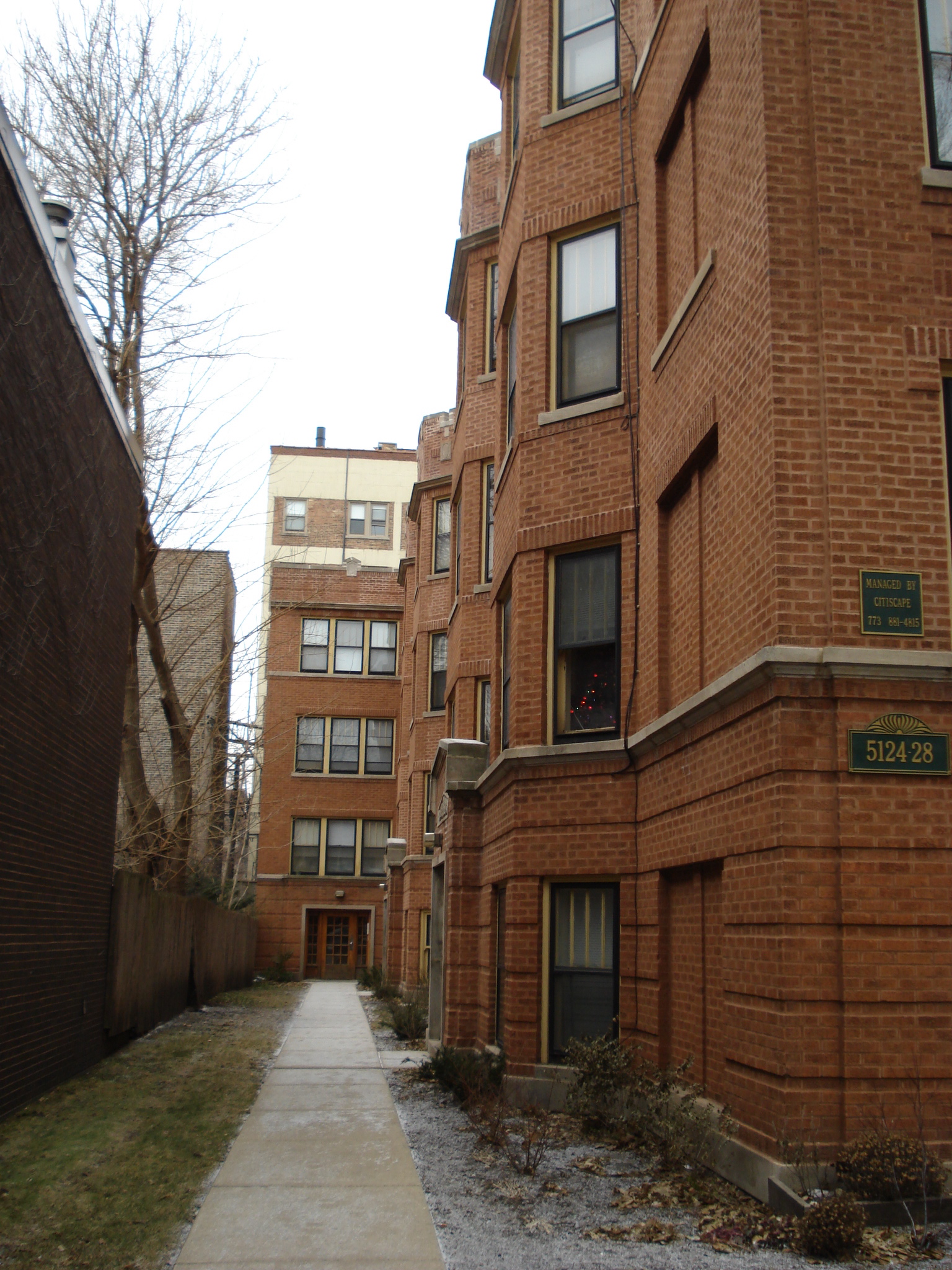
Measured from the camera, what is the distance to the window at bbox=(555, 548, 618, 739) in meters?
11.6

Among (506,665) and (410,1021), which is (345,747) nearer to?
(410,1021)

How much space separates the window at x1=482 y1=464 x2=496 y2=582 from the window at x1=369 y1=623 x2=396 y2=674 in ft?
65.0

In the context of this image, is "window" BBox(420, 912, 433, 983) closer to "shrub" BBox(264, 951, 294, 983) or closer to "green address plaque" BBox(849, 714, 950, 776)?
"shrub" BBox(264, 951, 294, 983)

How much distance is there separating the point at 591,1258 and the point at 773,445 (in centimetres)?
480

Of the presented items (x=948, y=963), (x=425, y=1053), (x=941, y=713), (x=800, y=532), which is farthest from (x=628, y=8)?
(x=425, y=1053)

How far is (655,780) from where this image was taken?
1015 cm

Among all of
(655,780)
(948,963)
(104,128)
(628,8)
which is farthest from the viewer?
(104,128)

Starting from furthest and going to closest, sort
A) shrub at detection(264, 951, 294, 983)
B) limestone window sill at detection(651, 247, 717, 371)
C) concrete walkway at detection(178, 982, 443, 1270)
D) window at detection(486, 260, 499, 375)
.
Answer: shrub at detection(264, 951, 294, 983) → window at detection(486, 260, 499, 375) → limestone window sill at detection(651, 247, 717, 371) → concrete walkway at detection(178, 982, 443, 1270)

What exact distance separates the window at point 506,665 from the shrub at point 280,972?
73.0 feet

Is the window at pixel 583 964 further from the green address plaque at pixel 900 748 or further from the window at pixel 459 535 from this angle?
the window at pixel 459 535

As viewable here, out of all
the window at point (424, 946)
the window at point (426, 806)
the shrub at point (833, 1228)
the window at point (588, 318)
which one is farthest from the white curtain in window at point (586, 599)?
the window at point (426, 806)

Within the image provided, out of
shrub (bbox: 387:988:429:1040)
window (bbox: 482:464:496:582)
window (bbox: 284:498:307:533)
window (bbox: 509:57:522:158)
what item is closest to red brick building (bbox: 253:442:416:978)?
shrub (bbox: 387:988:429:1040)

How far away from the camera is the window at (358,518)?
5759 centimetres

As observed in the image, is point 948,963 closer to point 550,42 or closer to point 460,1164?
point 460,1164
